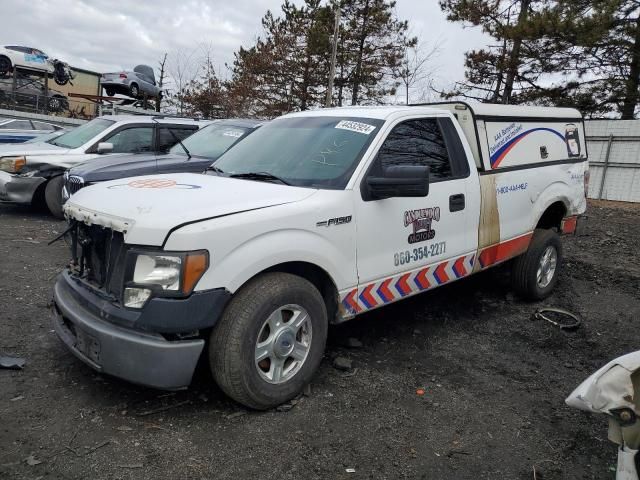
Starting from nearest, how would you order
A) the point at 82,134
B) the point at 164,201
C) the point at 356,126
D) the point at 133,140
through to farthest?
the point at 164,201 → the point at 356,126 → the point at 133,140 → the point at 82,134

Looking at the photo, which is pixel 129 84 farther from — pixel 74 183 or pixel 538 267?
pixel 538 267

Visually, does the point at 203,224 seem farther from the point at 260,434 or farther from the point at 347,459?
the point at 347,459

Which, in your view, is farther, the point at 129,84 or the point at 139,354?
the point at 129,84

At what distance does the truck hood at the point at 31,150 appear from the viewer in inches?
317

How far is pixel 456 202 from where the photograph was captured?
4.20 m

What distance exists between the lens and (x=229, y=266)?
2.82 m

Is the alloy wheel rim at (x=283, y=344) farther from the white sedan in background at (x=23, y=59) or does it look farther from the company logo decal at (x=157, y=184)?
the white sedan in background at (x=23, y=59)

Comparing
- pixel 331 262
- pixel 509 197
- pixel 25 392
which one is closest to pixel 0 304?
pixel 25 392

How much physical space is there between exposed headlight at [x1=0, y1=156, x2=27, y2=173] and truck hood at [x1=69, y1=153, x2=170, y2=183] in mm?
1830

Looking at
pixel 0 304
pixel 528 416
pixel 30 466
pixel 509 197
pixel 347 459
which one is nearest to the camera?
pixel 30 466

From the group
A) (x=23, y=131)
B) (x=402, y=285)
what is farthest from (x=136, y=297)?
(x=23, y=131)

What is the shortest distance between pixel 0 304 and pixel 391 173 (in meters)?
3.64

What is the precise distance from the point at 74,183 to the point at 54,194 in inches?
84.9

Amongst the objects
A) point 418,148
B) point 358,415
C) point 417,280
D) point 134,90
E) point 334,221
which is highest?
point 134,90
